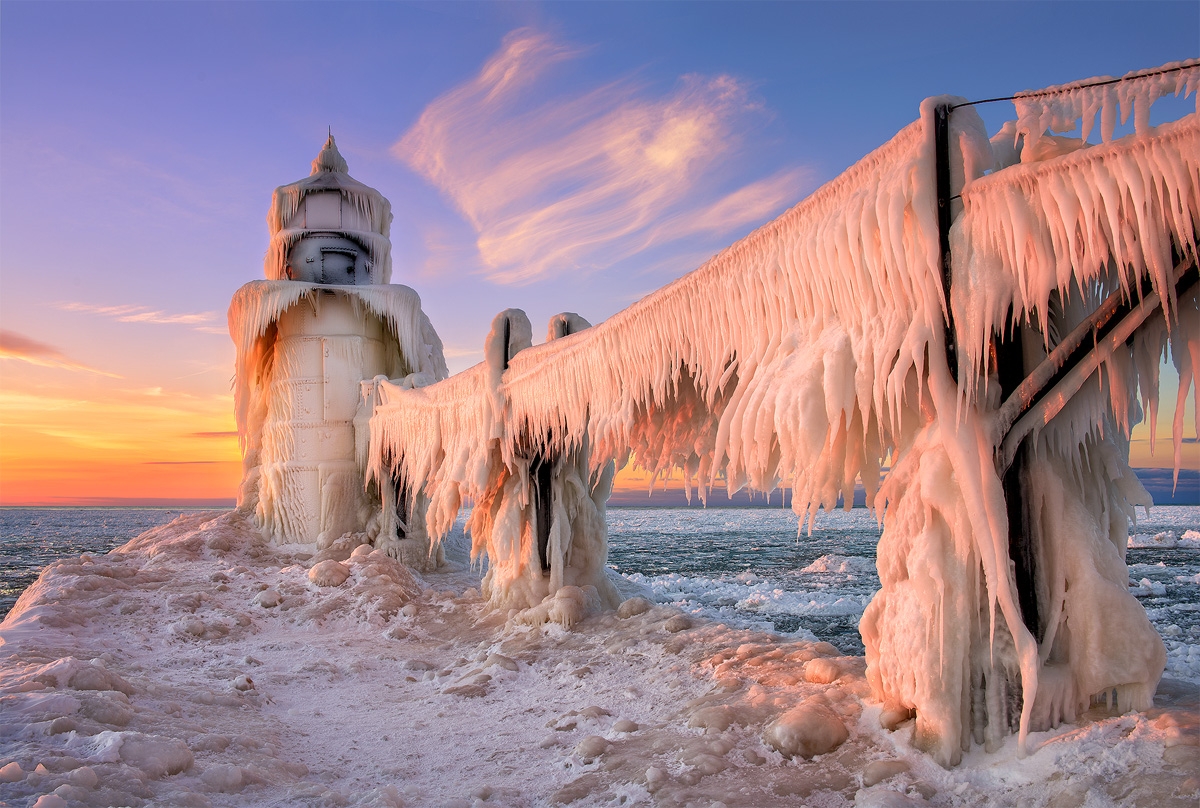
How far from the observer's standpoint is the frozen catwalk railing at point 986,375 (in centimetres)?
272

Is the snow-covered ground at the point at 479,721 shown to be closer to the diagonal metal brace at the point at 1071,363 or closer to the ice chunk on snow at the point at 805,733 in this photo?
the ice chunk on snow at the point at 805,733

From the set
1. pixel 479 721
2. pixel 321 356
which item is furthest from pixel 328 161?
pixel 479 721

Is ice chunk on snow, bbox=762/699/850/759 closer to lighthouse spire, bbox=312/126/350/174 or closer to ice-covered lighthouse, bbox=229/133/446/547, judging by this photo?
ice-covered lighthouse, bbox=229/133/446/547

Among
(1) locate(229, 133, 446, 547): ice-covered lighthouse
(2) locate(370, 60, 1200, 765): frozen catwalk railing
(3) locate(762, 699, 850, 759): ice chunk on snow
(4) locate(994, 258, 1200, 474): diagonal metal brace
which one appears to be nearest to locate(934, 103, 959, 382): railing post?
(2) locate(370, 60, 1200, 765): frozen catwalk railing

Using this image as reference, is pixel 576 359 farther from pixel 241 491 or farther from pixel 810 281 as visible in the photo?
pixel 241 491

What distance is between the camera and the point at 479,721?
4.94 m

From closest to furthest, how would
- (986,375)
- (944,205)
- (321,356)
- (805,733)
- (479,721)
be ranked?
(986,375) → (944,205) → (805,733) → (479,721) → (321,356)

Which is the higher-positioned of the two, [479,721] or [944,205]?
[944,205]

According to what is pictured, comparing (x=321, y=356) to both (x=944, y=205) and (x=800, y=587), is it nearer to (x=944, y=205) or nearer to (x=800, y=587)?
(x=800, y=587)

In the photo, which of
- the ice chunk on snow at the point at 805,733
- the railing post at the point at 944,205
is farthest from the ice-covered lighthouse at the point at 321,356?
the railing post at the point at 944,205

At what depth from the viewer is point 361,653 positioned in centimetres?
703

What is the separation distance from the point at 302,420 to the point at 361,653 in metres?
6.44

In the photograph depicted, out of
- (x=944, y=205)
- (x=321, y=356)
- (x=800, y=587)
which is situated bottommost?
(x=800, y=587)

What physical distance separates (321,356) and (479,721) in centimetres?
928
